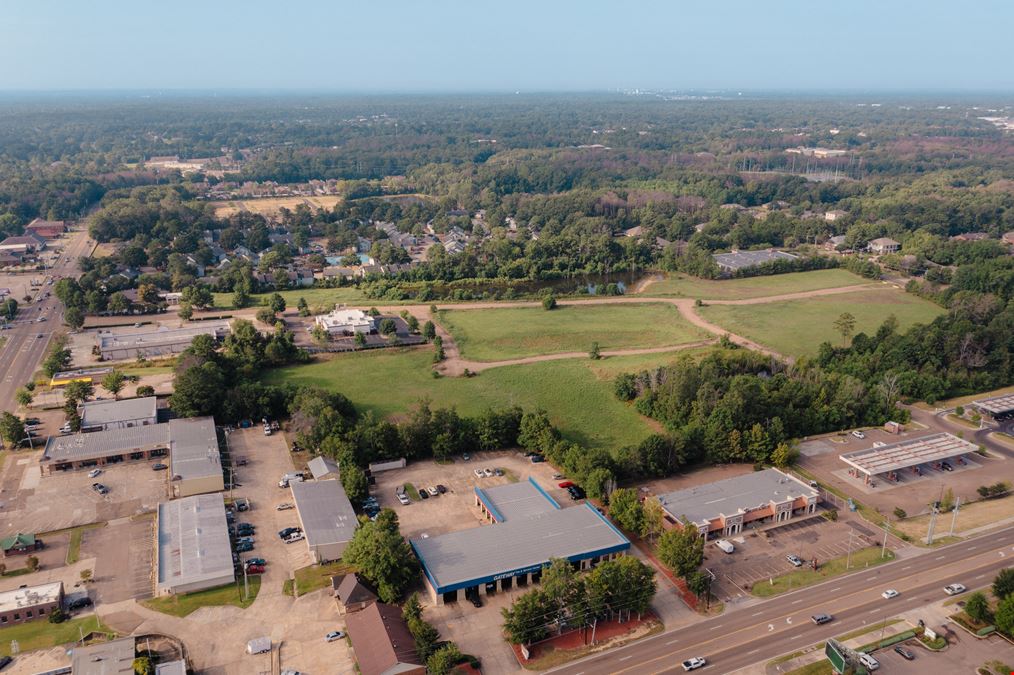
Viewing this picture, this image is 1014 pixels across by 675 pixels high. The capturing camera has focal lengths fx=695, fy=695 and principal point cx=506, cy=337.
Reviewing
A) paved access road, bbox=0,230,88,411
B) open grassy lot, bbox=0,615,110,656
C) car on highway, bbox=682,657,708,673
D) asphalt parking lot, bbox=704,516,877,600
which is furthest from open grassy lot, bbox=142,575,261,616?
paved access road, bbox=0,230,88,411

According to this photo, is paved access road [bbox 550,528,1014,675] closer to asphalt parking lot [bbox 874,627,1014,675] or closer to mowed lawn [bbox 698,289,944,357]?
asphalt parking lot [bbox 874,627,1014,675]

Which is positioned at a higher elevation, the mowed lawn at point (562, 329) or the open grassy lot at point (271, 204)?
the open grassy lot at point (271, 204)

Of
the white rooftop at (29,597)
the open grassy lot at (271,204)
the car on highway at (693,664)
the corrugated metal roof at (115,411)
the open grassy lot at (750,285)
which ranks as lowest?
the open grassy lot at (750,285)

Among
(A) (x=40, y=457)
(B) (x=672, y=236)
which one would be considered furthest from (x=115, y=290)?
(B) (x=672, y=236)

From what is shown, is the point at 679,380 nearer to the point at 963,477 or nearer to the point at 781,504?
the point at 781,504

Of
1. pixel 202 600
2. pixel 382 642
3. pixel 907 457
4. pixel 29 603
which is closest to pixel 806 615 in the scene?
pixel 907 457

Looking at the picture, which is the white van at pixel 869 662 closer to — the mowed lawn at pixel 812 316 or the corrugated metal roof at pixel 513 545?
the corrugated metal roof at pixel 513 545

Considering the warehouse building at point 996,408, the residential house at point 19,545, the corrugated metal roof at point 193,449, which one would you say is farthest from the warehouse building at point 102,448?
the warehouse building at point 996,408

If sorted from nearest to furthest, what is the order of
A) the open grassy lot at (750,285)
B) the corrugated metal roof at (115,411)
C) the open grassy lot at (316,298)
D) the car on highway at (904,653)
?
the car on highway at (904,653)
the corrugated metal roof at (115,411)
the open grassy lot at (316,298)
the open grassy lot at (750,285)
